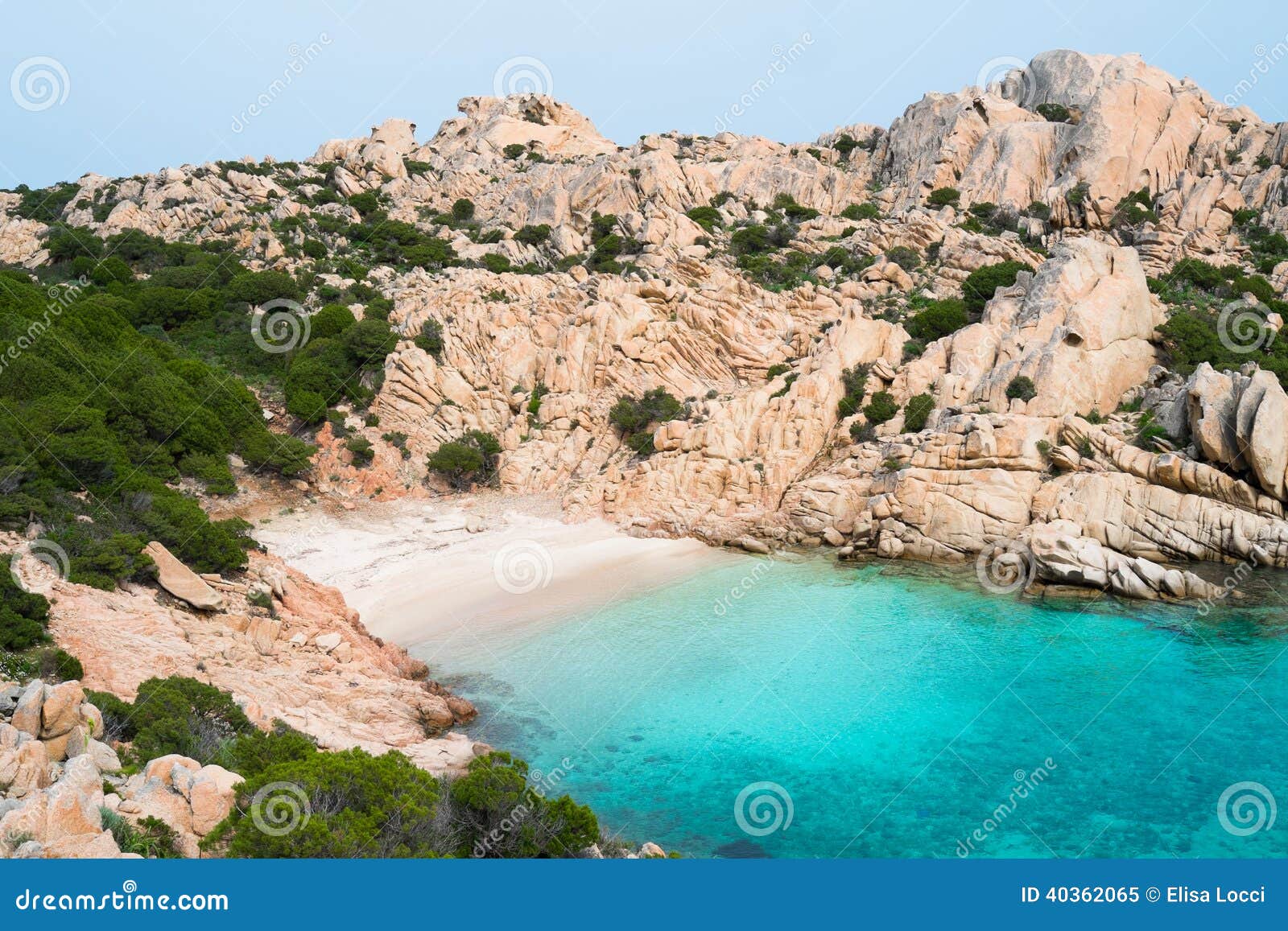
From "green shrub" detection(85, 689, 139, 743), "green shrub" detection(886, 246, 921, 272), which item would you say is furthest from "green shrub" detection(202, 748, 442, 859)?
"green shrub" detection(886, 246, 921, 272)

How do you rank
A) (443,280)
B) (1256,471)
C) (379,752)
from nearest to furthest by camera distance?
(379,752) → (1256,471) → (443,280)

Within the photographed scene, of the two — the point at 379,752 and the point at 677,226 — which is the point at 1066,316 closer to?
the point at 677,226

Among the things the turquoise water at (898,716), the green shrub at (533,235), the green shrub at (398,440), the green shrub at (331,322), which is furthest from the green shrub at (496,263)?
the turquoise water at (898,716)

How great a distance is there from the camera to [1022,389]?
28219 mm

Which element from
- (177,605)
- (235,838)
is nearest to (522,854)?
(235,838)

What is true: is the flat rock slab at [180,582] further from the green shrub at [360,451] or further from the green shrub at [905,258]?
the green shrub at [905,258]

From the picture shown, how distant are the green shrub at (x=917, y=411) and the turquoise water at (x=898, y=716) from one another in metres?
7.90

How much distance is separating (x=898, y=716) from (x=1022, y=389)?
16.6 metres

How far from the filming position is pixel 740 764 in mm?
14383

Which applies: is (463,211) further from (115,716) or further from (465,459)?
(115,716)

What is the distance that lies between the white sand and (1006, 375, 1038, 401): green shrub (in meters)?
11.8

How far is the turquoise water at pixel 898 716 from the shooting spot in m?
12.3

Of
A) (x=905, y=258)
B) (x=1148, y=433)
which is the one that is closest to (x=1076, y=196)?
(x=905, y=258)

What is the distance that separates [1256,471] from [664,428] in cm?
1874
